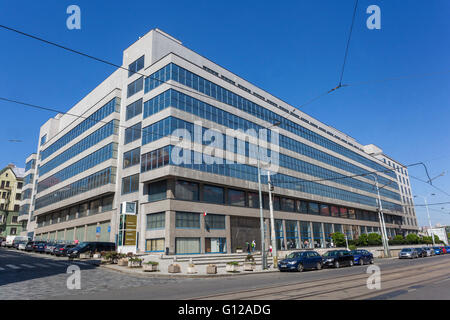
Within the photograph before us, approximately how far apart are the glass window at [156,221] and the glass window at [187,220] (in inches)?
58.3

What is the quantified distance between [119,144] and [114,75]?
12.1 m

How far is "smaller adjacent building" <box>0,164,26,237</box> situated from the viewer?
86125 mm

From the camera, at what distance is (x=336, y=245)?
167 feet

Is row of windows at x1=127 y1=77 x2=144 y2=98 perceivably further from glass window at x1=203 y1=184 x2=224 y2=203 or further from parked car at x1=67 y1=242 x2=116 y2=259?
parked car at x1=67 y1=242 x2=116 y2=259

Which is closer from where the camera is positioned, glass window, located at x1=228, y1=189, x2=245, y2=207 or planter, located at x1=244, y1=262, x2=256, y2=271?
planter, located at x1=244, y1=262, x2=256, y2=271

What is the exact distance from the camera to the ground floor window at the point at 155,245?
1289 inches

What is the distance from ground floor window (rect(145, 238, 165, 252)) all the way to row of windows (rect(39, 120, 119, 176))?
17694 mm

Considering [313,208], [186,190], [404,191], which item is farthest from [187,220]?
[404,191]

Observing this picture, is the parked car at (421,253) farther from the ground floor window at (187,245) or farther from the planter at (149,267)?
the planter at (149,267)

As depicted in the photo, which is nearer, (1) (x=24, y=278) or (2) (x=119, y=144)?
(1) (x=24, y=278)

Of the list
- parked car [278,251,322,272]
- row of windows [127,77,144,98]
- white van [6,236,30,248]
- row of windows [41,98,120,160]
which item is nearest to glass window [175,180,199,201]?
row of windows [41,98,120,160]
